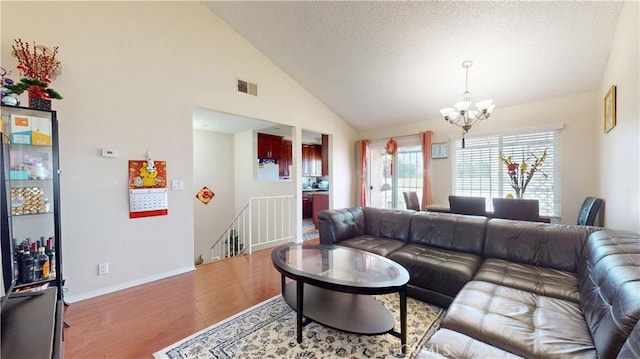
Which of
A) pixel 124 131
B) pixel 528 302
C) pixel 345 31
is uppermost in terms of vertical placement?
pixel 345 31

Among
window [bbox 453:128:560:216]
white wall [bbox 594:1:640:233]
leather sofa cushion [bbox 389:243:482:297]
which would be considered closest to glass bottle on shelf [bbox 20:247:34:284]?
leather sofa cushion [bbox 389:243:482:297]

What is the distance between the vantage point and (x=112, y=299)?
2660 mm

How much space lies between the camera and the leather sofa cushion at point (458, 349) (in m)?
1.21

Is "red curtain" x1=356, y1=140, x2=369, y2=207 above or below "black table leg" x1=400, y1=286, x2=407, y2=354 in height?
above

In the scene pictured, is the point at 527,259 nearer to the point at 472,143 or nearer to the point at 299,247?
the point at 299,247

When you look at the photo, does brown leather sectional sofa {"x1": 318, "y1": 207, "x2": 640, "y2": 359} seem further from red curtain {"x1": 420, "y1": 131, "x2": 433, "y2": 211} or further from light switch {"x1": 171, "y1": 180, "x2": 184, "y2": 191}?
red curtain {"x1": 420, "y1": 131, "x2": 433, "y2": 211}

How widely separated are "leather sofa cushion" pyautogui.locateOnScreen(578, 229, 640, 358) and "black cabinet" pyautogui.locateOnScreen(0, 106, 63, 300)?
3.55 m

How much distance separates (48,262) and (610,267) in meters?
4.06

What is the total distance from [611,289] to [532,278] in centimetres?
87

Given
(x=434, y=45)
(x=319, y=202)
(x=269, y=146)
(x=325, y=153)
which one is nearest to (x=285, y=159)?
(x=269, y=146)

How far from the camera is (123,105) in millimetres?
2908

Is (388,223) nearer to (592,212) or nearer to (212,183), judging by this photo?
(592,212)

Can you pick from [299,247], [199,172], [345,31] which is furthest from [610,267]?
[199,172]

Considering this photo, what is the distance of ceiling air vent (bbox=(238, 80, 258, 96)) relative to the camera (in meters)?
3.98
